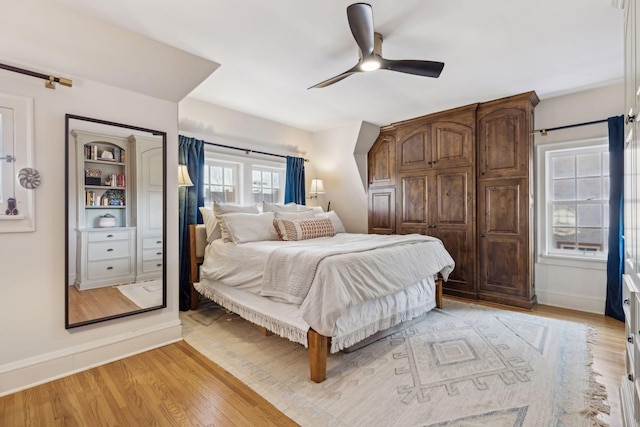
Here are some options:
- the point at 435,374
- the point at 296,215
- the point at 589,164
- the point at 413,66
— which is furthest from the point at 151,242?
the point at 589,164

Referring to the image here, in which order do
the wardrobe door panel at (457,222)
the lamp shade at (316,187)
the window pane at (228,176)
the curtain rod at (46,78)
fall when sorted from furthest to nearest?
the lamp shade at (316,187) < the window pane at (228,176) < the wardrobe door panel at (457,222) < the curtain rod at (46,78)

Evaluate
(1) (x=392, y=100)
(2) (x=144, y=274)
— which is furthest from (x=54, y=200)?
(1) (x=392, y=100)

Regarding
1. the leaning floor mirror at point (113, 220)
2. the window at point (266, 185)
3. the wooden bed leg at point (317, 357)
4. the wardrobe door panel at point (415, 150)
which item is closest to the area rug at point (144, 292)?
the leaning floor mirror at point (113, 220)

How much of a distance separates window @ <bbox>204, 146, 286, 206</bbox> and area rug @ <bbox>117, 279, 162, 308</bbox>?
159 centimetres

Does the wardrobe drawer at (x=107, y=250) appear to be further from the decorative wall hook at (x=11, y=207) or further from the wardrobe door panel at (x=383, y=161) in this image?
the wardrobe door panel at (x=383, y=161)

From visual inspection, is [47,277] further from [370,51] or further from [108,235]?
[370,51]

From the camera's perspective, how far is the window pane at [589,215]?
3.42 meters

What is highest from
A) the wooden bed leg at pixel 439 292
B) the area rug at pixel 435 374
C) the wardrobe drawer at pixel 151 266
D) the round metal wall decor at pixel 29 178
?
the round metal wall decor at pixel 29 178

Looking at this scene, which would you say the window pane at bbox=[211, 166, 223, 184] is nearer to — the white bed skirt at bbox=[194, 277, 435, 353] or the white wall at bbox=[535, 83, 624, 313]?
the white bed skirt at bbox=[194, 277, 435, 353]

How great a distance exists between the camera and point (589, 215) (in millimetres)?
3477

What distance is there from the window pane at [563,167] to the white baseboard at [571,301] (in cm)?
139

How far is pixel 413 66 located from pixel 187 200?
277 cm

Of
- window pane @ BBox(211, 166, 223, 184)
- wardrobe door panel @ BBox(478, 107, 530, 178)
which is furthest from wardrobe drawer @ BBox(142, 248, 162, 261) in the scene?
wardrobe door panel @ BBox(478, 107, 530, 178)

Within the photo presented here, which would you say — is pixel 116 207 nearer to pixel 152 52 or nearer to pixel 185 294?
pixel 152 52
